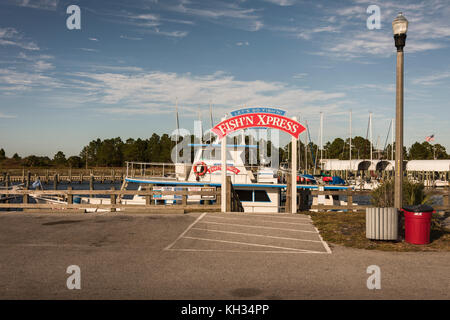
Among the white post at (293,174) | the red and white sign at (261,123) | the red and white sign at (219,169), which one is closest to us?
the white post at (293,174)

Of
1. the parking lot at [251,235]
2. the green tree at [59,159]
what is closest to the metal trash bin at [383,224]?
the parking lot at [251,235]

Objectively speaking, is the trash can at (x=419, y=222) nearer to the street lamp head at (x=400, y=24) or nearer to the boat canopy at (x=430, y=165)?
the street lamp head at (x=400, y=24)

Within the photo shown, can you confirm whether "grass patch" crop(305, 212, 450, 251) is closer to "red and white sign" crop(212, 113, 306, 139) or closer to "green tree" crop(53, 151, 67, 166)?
"red and white sign" crop(212, 113, 306, 139)

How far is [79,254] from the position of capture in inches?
365

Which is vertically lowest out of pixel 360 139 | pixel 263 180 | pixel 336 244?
pixel 336 244

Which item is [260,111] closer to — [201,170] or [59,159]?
[201,170]

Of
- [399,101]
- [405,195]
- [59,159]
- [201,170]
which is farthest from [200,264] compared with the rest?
[59,159]

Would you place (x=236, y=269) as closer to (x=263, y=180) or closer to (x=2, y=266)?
(x=2, y=266)

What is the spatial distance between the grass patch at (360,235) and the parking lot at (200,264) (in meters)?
0.50

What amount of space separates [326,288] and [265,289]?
3.69 ft

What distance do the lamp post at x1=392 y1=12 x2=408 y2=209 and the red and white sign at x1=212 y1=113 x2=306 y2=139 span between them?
5.75m

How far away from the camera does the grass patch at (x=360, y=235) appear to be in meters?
10.2

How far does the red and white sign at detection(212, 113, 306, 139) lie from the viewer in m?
16.8

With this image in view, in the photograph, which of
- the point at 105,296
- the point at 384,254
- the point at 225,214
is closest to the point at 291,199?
the point at 225,214
